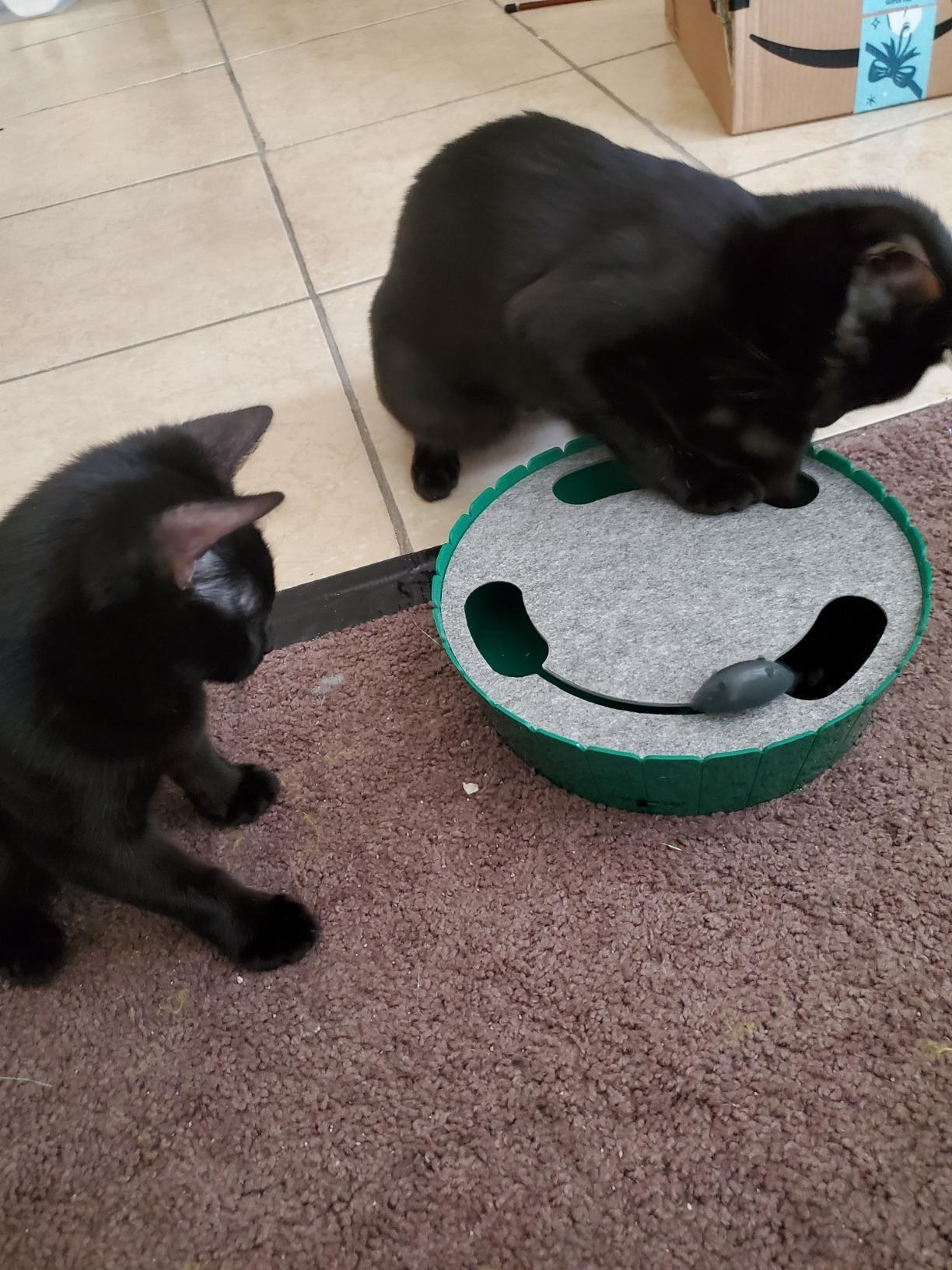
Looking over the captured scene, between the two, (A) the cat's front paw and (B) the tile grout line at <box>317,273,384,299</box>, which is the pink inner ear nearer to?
(A) the cat's front paw

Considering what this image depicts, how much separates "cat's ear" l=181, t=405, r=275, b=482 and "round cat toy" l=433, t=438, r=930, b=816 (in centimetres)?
28

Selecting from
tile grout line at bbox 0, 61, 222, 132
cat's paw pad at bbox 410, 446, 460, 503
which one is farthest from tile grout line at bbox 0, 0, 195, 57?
cat's paw pad at bbox 410, 446, 460, 503

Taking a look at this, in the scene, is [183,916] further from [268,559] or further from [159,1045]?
[268,559]

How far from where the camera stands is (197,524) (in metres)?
0.63

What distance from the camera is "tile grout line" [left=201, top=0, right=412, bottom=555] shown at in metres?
1.34

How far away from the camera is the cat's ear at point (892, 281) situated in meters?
0.89

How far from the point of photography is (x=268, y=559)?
827mm

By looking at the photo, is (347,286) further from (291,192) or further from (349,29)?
(349,29)


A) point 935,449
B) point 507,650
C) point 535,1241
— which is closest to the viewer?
point 535,1241

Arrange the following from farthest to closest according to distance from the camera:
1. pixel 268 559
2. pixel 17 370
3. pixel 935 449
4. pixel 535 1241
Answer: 1. pixel 17 370
2. pixel 935 449
3. pixel 268 559
4. pixel 535 1241

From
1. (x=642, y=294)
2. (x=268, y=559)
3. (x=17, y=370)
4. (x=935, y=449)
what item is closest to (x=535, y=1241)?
(x=268, y=559)

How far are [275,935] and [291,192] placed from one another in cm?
174

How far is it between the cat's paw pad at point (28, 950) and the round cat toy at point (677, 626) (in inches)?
19.4

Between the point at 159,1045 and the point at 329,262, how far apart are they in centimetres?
147
